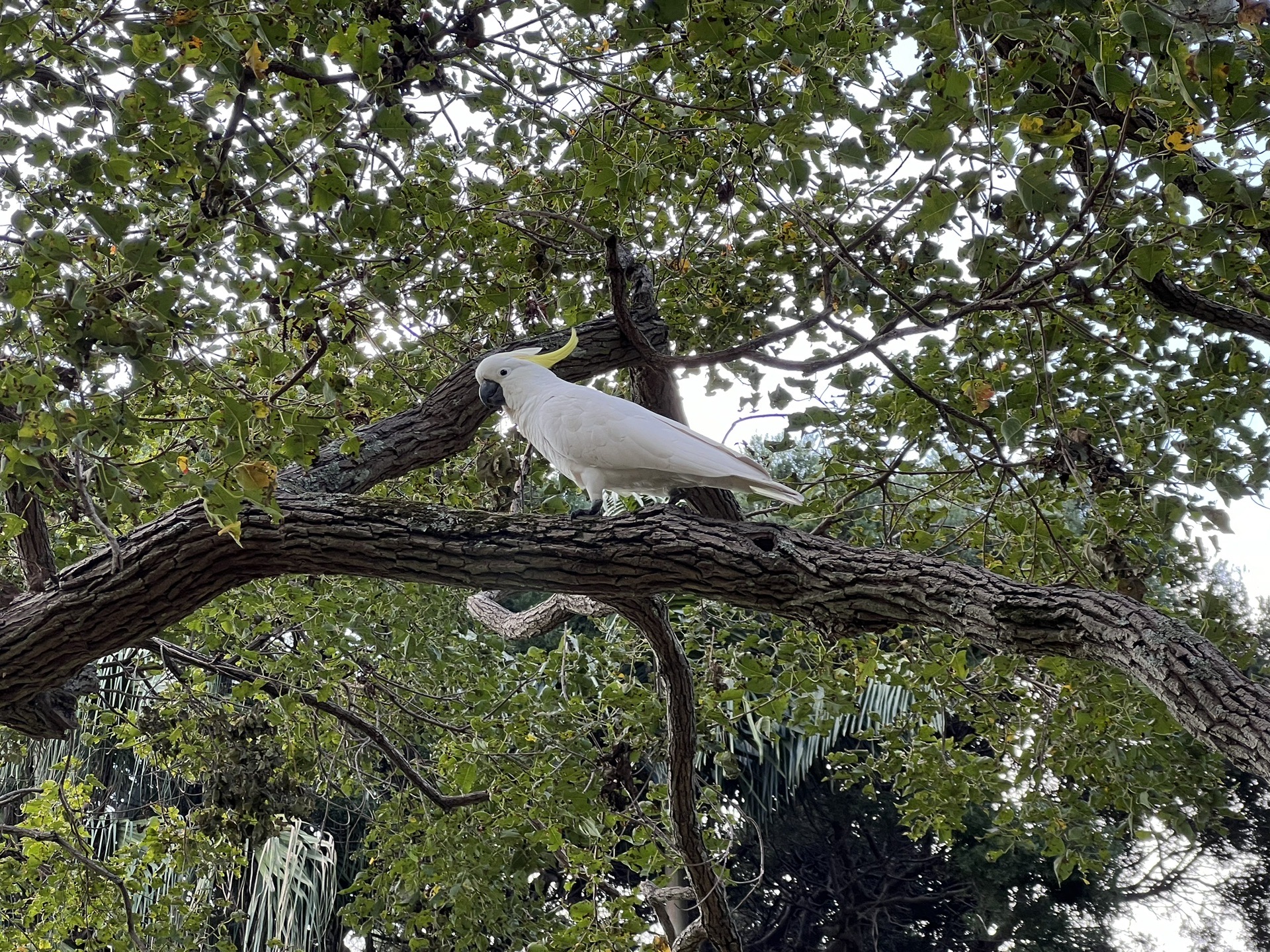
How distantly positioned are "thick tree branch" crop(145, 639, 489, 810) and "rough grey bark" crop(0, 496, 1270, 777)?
804 mm

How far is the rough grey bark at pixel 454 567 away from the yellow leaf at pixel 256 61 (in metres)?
0.89

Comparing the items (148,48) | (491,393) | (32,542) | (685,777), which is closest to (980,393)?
(491,393)

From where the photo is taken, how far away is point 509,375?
105 inches

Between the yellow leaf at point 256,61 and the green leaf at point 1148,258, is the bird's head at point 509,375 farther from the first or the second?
the green leaf at point 1148,258

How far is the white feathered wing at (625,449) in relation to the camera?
2.35 metres

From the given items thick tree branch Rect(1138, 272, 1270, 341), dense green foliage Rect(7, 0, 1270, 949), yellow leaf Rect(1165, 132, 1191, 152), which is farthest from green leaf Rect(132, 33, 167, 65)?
thick tree branch Rect(1138, 272, 1270, 341)

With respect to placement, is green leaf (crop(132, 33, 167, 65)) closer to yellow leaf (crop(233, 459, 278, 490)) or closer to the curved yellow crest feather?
yellow leaf (crop(233, 459, 278, 490))

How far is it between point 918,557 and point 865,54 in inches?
47.3

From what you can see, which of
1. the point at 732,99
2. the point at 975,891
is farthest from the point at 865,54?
the point at 975,891

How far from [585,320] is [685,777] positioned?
Answer: 1513 millimetres

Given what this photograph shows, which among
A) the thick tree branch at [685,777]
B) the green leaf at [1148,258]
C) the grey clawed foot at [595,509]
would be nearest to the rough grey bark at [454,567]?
the grey clawed foot at [595,509]

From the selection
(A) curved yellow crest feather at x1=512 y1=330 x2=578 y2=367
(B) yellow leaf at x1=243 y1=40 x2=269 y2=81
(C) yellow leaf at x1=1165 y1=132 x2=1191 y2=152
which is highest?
(A) curved yellow crest feather at x1=512 y1=330 x2=578 y2=367

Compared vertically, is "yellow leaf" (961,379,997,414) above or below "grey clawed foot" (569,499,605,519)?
above

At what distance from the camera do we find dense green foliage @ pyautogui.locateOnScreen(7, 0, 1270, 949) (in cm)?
161
